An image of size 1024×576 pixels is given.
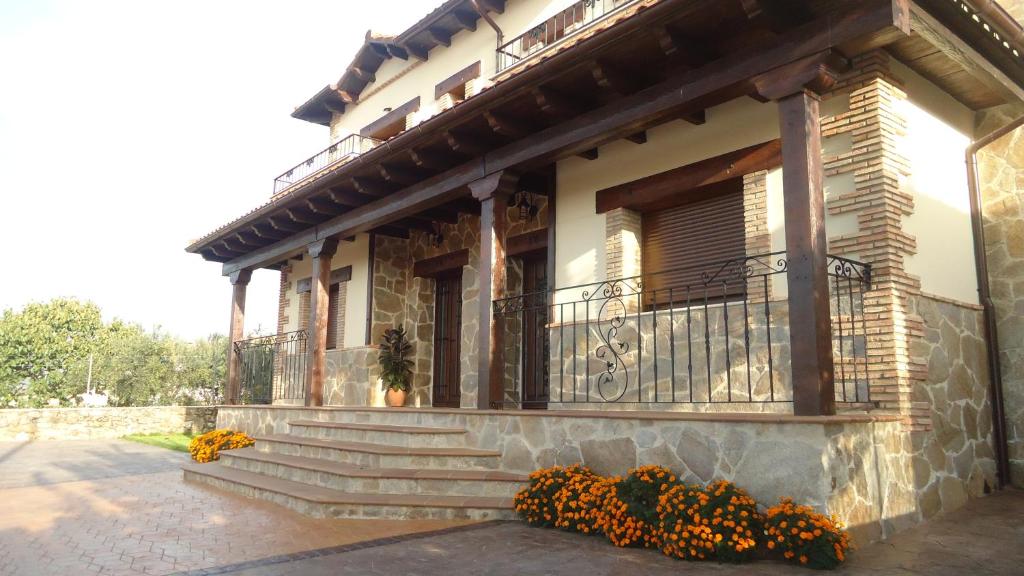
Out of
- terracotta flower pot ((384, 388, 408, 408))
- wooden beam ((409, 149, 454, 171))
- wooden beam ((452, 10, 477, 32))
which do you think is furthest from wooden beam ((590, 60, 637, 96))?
terracotta flower pot ((384, 388, 408, 408))

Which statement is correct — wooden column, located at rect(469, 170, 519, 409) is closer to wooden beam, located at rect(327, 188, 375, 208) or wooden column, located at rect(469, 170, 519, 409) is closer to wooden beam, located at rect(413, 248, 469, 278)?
wooden beam, located at rect(327, 188, 375, 208)

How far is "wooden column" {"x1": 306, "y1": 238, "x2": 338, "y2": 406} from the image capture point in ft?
32.5

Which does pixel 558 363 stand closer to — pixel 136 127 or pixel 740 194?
pixel 740 194

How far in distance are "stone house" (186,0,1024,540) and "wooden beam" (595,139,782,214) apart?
1.0 inches

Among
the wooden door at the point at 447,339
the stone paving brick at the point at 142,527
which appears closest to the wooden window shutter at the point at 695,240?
the stone paving brick at the point at 142,527

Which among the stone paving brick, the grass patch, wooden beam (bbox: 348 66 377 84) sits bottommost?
the grass patch

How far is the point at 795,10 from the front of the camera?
4.89m

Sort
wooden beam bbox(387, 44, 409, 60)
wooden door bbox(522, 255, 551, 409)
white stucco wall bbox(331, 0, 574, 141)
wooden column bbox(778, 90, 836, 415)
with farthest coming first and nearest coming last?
wooden beam bbox(387, 44, 409, 60) < white stucco wall bbox(331, 0, 574, 141) < wooden door bbox(522, 255, 551, 409) < wooden column bbox(778, 90, 836, 415)

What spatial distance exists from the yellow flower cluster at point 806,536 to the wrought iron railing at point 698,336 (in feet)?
2.98

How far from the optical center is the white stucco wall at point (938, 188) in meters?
5.89

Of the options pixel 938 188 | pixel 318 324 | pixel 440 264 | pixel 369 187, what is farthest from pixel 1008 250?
pixel 318 324

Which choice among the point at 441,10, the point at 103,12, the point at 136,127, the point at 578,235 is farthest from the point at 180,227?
the point at 578,235

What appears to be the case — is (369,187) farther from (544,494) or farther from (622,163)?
(544,494)

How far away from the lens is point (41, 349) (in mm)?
37031
